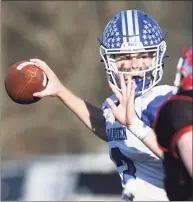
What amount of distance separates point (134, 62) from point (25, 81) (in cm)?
59

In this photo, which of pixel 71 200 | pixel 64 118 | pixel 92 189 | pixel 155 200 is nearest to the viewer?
pixel 155 200

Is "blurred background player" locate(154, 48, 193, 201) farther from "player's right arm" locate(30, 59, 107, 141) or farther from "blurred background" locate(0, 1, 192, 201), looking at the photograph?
"blurred background" locate(0, 1, 192, 201)

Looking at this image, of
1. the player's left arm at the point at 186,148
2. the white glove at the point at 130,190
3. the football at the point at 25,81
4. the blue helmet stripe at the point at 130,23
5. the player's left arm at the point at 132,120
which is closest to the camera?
the player's left arm at the point at 186,148

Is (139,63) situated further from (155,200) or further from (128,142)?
(155,200)

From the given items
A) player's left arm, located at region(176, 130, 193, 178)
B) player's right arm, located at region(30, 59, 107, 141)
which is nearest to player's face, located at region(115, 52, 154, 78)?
player's right arm, located at region(30, 59, 107, 141)

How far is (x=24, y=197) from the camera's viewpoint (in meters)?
6.95

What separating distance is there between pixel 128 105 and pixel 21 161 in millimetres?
5275

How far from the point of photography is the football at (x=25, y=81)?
4.08 m

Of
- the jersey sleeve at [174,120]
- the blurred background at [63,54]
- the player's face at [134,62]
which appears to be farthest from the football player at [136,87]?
the blurred background at [63,54]

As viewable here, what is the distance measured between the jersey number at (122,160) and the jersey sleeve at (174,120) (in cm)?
75

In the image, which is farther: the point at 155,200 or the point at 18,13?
the point at 18,13

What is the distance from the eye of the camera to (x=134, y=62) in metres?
3.87

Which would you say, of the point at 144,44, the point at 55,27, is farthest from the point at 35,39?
the point at 144,44

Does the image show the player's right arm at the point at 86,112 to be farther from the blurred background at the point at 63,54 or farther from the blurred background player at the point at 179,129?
the blurred background at the point at 63,54
